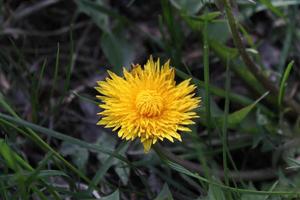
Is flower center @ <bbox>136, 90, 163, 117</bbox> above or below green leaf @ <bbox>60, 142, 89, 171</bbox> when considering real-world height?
above

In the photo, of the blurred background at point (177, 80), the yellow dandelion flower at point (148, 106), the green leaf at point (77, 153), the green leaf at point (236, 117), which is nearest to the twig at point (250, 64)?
the blurred background at point (177, 80)

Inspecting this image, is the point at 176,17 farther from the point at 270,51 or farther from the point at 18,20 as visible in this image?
the point at 18,20

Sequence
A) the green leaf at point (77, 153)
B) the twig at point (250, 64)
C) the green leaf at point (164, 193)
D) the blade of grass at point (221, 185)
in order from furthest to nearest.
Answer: the green leaf at point (77, 153) → the twig at point (250, 64) → the green leaf at point (164, 193) → the blade of grass at point (221, 185)

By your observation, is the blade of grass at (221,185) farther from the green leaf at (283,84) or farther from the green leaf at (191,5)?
the green leaf at (191,5)

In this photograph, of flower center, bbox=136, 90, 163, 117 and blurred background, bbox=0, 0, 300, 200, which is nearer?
flower center, bbox=136, 90, 163, 117

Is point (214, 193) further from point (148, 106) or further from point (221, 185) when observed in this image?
point (148, 106)

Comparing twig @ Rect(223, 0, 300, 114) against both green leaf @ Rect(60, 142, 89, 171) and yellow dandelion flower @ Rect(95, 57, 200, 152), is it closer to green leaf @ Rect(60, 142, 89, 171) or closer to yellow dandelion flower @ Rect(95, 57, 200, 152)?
yellow dandelion flower @ Rect(95, 57, 200, 152)

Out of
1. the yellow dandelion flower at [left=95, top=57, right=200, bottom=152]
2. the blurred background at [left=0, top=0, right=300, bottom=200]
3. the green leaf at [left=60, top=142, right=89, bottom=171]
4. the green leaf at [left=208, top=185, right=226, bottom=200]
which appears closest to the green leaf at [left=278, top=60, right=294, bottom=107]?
the blurred background at [left=0, top=0, right=300, bottom=200]

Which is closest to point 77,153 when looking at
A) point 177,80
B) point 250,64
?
point 177,80
